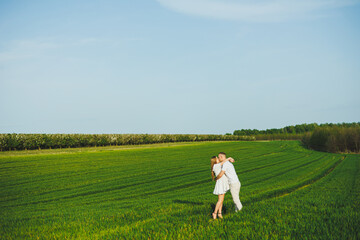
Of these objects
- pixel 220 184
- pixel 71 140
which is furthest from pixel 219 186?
pixel 71 140

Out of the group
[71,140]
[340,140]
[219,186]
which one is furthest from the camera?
[340,140]

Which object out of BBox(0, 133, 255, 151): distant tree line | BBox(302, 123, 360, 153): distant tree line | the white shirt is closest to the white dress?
the white shirt

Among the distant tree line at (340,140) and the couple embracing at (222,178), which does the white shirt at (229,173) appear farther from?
the distant tree line at (340,140)

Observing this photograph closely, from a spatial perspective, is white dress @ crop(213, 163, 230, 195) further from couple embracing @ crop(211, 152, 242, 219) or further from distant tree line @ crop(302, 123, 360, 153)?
distant tree line @ crop(302, 123, 360, 153)

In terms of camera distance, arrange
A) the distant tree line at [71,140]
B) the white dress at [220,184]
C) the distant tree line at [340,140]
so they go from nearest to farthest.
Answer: the white dress at [220,184], the distant tree line at [71,140], the distant tree line at [340,140]

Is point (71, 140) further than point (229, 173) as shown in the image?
Yes

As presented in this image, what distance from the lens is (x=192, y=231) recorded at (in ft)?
29.0

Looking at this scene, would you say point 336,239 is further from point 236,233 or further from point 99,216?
point 99,216


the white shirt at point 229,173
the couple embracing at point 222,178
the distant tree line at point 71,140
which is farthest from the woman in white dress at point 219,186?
the distant tree line at point 71,140

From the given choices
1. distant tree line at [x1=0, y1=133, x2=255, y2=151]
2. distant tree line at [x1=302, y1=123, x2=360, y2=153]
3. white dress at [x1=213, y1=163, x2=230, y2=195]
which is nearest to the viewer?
white dress at [x1=213, y1=163, x2=230, y2=195]

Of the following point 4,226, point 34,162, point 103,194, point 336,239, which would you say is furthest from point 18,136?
point 336,239

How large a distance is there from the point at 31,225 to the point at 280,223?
32.6 feet

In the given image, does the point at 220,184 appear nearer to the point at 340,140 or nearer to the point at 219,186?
the point at 219,186

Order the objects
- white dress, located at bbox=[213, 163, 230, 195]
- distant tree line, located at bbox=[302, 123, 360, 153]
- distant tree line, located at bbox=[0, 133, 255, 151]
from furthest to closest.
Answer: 1. distant tree line, located at bbox=[302, 123, 360, 153]
2. distant tree line, located at bbox=[0, 133, 255, 151]
3. white dress, located at bbox=[213, 163, 230, 195]
